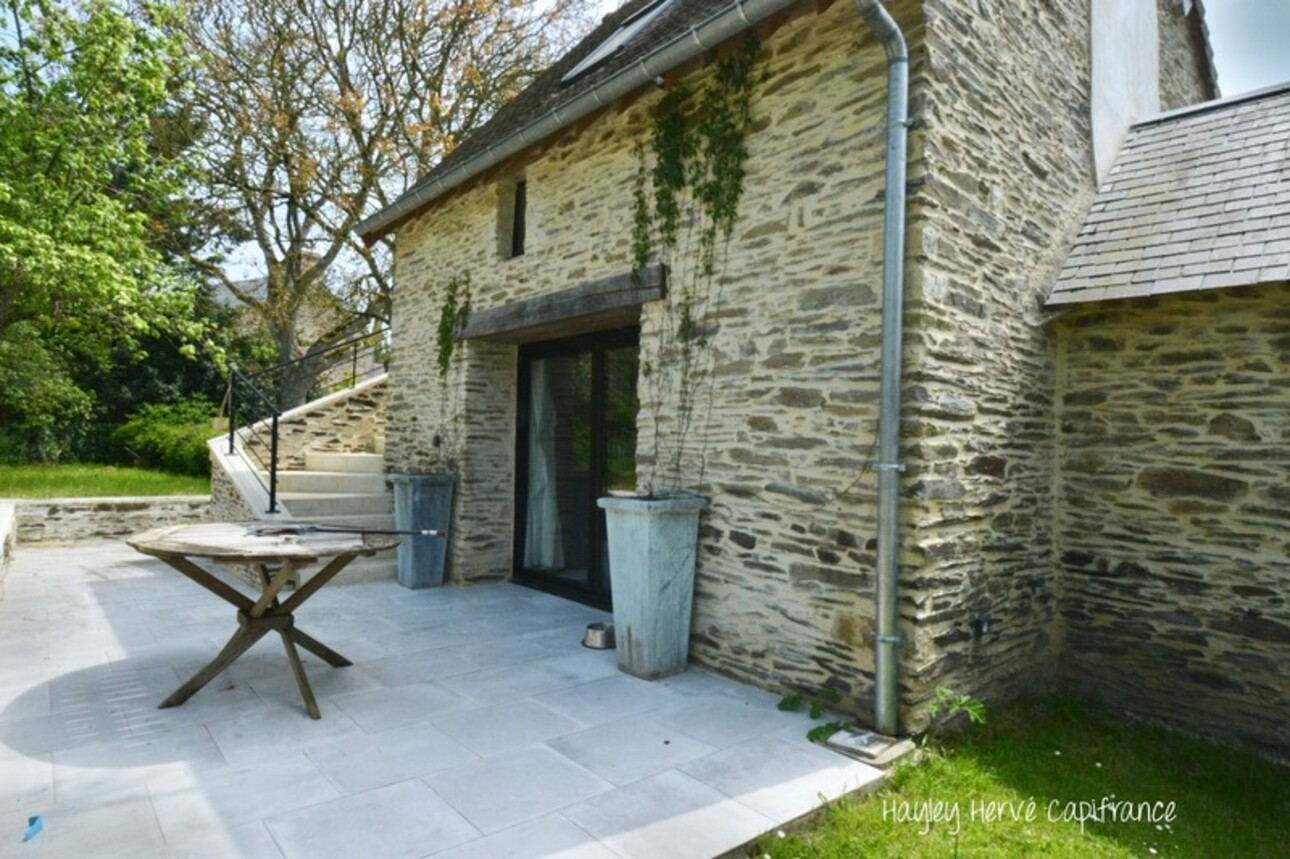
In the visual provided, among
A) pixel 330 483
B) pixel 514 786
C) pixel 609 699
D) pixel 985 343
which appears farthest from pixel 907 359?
pixel 330 483

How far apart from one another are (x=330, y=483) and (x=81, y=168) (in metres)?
5.35

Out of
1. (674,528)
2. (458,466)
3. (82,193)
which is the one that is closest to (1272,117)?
(674,528)

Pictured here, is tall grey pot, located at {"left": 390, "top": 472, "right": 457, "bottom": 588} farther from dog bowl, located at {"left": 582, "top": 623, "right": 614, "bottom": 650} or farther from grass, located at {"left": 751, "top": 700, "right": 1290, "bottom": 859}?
grass, located at {"left": 751, "top": 700, "right": 1290, "bottom": 859}

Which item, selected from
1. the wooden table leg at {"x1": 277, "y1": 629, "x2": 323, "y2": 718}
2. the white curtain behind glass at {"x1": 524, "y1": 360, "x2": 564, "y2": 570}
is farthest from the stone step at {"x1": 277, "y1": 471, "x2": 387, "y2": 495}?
the wooden table leg at {"x1": 277, "y1": 629, "x2": 323, "y2": 718}

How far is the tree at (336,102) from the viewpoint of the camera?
1166cm

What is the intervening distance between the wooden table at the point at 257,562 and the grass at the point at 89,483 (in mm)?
7782

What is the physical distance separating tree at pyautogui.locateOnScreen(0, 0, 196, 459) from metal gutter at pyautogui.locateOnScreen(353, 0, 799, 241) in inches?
180

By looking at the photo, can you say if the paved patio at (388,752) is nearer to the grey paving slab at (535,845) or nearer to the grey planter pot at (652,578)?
the grey paving slab at (535,845)

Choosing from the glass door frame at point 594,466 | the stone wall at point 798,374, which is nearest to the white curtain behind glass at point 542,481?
the glass door frame at point 594,466

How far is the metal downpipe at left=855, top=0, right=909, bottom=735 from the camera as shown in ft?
11.1

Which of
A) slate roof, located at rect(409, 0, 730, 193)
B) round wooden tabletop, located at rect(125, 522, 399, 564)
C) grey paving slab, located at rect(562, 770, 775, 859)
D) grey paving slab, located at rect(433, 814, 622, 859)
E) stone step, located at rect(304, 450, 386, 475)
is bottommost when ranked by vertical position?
grey paving slab, located at rect(562, 770, 775, 859)

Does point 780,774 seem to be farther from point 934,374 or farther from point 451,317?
point 451,317

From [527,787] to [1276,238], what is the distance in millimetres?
4726

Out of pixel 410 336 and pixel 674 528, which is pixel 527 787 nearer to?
pixel 674 528
